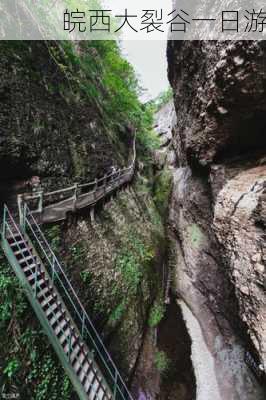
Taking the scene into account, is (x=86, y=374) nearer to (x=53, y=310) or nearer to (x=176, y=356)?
(x=53, y=310)

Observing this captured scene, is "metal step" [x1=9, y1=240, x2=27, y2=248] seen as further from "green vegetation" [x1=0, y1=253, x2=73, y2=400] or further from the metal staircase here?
"green vegetation" [x1=0, y1=253, x2=73, y2=400]

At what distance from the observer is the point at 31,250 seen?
4727mm

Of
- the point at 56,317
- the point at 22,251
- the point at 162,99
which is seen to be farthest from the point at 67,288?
the point at 162,99

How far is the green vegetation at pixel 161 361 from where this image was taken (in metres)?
7.23

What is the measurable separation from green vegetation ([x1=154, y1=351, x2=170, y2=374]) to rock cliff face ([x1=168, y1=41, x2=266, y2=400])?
3.78 feet

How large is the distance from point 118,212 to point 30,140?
4.22 m

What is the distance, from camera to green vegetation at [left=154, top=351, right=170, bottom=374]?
23.7 feet

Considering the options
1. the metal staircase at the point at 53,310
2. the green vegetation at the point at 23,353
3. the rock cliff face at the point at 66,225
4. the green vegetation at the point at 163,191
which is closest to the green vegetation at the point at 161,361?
the rock cliff face at the point at 66,225

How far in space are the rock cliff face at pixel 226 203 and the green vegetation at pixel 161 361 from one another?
115 cm

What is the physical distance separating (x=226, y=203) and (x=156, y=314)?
5.31 m

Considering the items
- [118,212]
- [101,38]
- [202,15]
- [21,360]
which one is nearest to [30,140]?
[118,212]

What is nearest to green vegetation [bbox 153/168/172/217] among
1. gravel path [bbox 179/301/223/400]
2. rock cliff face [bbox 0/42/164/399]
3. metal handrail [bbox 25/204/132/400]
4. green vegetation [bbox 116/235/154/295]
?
rock cliff face [bbox 0/42/164/399]

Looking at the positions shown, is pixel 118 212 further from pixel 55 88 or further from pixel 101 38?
pixel 101 38

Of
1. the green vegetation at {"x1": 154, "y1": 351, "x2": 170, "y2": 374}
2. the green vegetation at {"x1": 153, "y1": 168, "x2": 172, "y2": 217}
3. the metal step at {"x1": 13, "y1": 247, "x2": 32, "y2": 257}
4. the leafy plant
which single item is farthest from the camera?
the green vegetation at {"x1": 153, "y1": 168, "x2": 172, "y2": 217}
